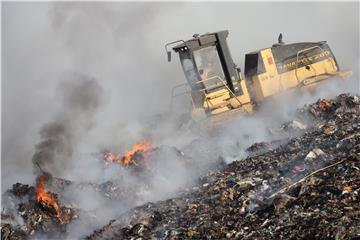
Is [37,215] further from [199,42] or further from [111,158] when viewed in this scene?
[199,42]

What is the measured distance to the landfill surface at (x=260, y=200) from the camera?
20.6ft

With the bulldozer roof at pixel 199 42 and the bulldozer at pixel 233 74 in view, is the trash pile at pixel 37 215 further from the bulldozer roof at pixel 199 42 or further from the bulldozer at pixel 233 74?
the bulldozer roof at pixel 199 42

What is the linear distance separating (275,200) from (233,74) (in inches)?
247

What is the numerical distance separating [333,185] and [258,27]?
2060 centimetres

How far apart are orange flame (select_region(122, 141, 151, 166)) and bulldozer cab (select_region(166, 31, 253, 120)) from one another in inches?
62.9

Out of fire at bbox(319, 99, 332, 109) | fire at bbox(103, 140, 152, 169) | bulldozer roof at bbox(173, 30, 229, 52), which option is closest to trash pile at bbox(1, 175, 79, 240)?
fire at bbox(103, 140, 152, 169)

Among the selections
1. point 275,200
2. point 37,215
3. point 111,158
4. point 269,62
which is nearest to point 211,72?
point 269,62

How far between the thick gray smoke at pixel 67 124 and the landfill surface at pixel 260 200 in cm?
169

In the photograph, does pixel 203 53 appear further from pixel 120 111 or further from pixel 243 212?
pixel 120 111

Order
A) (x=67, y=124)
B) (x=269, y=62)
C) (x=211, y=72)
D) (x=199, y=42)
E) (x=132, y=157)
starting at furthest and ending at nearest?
(x=67, y=124)
(x=269, y=62)
(x=211, y=72)
(x=199, y=42)
(x=132, y=157)

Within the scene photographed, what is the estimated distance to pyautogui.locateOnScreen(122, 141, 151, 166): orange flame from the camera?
10945mm

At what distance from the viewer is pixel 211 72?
41.7 feet

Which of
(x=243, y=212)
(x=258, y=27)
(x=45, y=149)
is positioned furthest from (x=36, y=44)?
(x=243, y=212)

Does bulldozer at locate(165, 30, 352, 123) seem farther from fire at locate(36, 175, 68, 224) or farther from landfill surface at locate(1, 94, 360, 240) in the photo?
fire at locate(36, 175, 68, 224)
